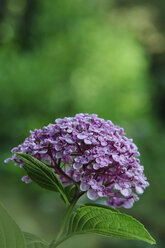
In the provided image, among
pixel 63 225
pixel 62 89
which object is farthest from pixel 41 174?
pixel 62 89

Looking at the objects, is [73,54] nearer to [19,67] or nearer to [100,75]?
[100,75]

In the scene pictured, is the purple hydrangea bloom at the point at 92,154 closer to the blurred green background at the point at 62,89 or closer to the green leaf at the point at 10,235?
the green leaf at the point at 10,235

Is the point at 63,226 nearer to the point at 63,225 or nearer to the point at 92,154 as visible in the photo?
the point at 63,225

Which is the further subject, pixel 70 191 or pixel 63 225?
pixel 70 191

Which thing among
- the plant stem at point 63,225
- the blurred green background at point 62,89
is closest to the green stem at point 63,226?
the plant stem at point 63,225

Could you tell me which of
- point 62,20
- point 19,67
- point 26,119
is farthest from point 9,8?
point 26,119

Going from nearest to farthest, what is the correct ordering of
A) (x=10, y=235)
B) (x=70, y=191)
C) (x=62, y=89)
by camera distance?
1. (x=10, y=235)
2. (x=70, y=191)
3. (x=62, y=89)
